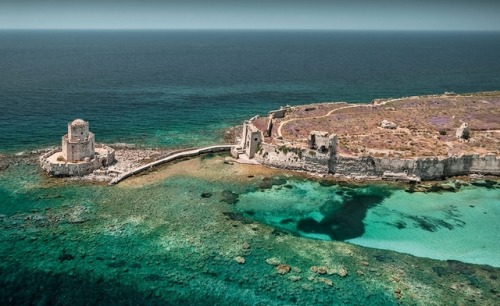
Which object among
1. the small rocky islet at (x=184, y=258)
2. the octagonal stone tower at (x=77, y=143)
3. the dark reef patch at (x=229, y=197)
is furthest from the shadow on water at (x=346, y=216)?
the octagonal stone tower at (x=77, y=143)

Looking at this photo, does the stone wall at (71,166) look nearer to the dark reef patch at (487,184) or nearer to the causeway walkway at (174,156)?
the causeway walkway at (174,156)

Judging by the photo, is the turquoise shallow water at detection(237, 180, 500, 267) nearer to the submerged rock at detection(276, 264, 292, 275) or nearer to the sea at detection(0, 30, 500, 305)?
the sea at detection(0, 30, 500, 305)

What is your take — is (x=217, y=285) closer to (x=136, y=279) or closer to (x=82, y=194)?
(x=136, y=279)

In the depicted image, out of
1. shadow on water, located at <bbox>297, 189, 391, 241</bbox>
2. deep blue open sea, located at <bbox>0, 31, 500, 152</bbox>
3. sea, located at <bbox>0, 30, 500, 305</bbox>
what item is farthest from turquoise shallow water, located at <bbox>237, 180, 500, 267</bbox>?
deep blue open sea, located at <bbox>0, 31, 500, 152</bbox>

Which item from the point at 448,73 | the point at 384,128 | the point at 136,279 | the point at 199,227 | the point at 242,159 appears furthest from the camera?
the point at 448,73

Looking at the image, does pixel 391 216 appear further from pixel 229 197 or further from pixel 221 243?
pixel 221 243

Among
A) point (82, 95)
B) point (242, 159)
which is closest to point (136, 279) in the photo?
point (242, 159)
